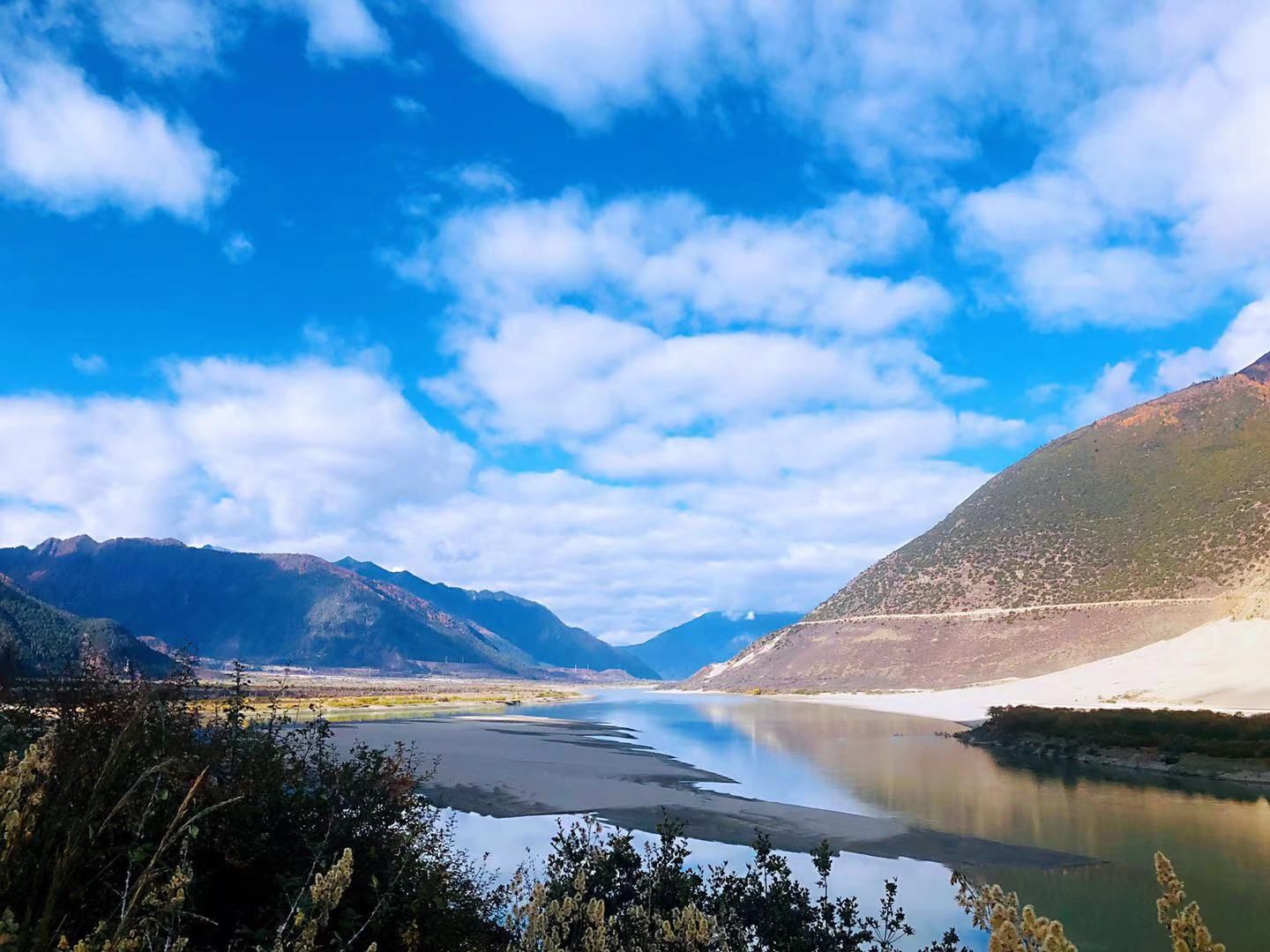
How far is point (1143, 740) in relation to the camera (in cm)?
3541

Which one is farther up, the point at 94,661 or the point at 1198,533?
the point at 1198,533

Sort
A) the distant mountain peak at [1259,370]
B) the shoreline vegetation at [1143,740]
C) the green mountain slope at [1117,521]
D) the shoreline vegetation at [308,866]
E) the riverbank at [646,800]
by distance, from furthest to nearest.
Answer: the distant mountain peak at [1259,370], the green mountain slope at [1117,521], the shoreline vegetation at [1143,740], the riverbank at [646,800], the shoreline vegetation at [308,866]

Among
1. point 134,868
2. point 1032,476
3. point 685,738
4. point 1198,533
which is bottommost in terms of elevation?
point 685,738

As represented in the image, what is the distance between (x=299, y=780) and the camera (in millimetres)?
9359

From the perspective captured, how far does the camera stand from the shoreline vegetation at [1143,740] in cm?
3105

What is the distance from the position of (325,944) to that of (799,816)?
17754 mm

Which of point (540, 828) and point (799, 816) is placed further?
point (799, 816)

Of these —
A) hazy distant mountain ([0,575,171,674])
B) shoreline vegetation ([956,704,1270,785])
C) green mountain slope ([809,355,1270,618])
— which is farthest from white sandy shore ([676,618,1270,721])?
hazy distant mountain ([0,575,171,674])

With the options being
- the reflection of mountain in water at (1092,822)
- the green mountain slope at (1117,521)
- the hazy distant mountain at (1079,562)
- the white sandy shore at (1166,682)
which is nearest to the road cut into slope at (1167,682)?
the white sandy shore at (1166,682)

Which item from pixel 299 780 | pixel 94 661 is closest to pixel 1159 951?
pixel 299 780

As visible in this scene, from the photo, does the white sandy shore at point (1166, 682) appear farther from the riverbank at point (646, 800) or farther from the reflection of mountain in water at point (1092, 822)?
the riverbank at point (646, 800)

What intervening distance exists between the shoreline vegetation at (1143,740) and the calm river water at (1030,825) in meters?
2.29

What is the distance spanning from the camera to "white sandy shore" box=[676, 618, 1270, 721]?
52375 millimetres

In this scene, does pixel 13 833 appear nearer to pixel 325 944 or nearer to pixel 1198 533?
pixel 325 944
